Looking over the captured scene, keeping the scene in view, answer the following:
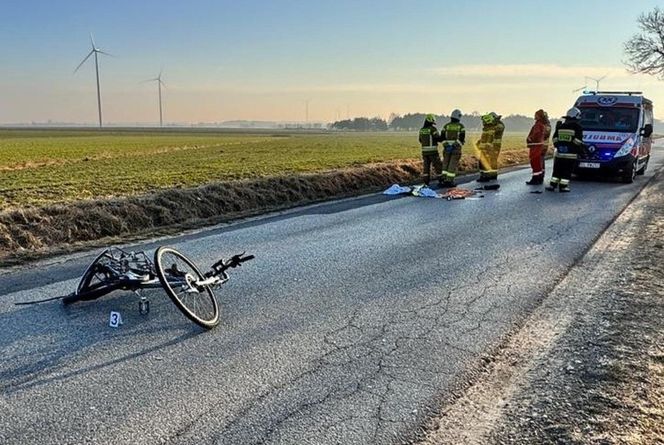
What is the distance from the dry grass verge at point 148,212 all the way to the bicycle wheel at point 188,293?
2.94 m

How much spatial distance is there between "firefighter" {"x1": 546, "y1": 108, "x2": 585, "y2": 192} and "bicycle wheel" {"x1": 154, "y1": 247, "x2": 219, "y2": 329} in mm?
11333

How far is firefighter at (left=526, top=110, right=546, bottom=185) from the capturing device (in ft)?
48.8

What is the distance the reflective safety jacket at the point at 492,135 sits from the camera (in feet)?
52.1

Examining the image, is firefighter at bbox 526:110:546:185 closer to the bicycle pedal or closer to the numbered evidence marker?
the bicycle pedal

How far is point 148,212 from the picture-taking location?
9.85 metres

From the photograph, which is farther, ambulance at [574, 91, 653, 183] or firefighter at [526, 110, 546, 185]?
ambulance at [574, 91, 653, 183]

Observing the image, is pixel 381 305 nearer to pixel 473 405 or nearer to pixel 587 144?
pixel 473 405

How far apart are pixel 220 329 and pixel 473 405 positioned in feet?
7.26

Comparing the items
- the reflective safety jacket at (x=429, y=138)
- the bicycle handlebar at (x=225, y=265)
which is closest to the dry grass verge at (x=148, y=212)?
A: the reflective safety jacket at (x=429, y=138)

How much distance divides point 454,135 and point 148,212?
8.51m

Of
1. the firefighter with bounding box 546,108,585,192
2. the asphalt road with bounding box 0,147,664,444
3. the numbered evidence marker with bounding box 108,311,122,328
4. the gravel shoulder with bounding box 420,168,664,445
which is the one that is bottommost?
the gravel shoulder with bounding box 420,168,664,445

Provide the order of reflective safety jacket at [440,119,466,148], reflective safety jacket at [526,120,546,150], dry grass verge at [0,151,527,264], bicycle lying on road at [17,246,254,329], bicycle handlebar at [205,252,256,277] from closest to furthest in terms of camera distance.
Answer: bicycle lying on road at [17,246,254,329] < bicycle handlebar at [205,252,256,277] < dry grass verge at [0,151,527,264] < reflective safety jacket at [440,119,466,148] < reflective safety jacket at [526,120,546,150]

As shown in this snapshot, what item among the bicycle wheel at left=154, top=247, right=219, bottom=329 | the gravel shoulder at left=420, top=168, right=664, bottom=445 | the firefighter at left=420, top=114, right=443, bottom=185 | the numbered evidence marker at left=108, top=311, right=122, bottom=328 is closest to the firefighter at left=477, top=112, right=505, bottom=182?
the firefighter at left=420, top=114, right=443, bottom=185

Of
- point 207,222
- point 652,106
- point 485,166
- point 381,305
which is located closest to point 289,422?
point 381,305
